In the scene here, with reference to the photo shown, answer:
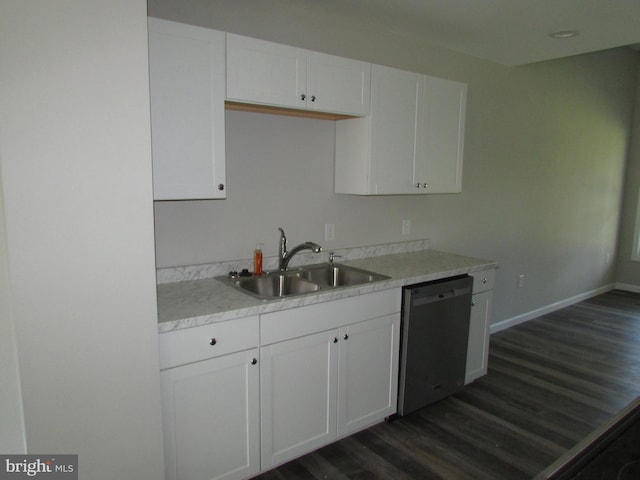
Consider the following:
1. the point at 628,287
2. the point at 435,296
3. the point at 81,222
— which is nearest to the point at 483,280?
the point at 435,296

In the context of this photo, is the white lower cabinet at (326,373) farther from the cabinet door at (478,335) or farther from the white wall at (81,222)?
the cabinet door at (478,335)

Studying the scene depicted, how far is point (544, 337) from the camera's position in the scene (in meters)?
4.35

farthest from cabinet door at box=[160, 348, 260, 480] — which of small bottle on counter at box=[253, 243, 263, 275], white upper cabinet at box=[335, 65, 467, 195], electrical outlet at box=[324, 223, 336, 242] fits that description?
white upper cabinet at box=[335, 65, 467, 195]

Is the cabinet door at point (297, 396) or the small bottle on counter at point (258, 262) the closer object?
the cabinet door at point (297, 396)

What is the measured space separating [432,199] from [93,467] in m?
2.96

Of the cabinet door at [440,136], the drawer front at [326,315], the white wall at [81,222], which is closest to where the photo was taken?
the white wall at [81,222]

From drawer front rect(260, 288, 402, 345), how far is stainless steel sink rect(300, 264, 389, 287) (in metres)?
0.23

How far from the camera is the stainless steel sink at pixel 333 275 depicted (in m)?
2.79

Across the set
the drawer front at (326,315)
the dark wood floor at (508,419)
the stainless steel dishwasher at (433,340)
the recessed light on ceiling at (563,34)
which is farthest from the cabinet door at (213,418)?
the recessed light on ceiling at (563,34)

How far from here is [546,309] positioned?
506cm

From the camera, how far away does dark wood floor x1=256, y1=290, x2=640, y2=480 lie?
2383mm

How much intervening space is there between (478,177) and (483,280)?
46.1 inches

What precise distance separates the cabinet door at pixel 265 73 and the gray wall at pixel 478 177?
0.34m

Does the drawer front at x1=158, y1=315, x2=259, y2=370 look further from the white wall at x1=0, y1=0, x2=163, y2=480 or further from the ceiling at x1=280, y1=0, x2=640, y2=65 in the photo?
the ceiling at x1=280, y1=0, x2=640, y2=65
